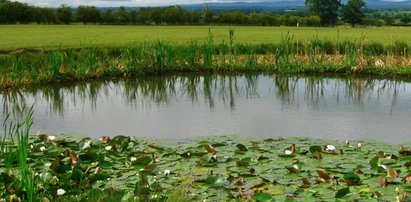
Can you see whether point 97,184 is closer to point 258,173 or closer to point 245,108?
point 258,173

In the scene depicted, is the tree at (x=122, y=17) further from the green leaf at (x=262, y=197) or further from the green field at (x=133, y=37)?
the green leaf at (x=262, y=197)

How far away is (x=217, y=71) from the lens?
12.7 meters

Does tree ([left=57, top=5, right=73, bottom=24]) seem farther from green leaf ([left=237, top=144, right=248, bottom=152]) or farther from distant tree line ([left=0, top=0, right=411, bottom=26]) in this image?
green leaf ([left=237, top=144, right=248, bottom=152])

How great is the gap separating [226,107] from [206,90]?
5.92 ft

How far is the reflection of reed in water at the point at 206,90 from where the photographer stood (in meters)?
9.39

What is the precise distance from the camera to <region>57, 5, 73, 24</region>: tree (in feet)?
112

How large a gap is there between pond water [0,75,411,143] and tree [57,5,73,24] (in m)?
24.1

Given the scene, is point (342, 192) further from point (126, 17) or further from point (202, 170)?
point (126, 17)

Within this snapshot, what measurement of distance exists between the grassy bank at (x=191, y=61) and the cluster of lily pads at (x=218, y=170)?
16.9 ft

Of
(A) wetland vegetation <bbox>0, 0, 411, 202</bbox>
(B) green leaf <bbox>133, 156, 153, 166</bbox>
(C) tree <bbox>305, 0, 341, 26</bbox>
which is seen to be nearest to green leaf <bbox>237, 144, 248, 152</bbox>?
(A) wetland vegetation <bbox>0, 0, 411, 202</bbox>

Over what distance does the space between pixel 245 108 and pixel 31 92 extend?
13.4ft

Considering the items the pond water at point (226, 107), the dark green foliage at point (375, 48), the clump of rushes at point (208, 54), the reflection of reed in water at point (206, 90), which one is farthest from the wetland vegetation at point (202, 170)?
the dark green foliage at point (375, 48)

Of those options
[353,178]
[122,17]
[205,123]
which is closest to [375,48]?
[205,123]

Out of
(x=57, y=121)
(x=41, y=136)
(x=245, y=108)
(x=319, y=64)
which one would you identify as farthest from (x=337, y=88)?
(x=41, y=136)
